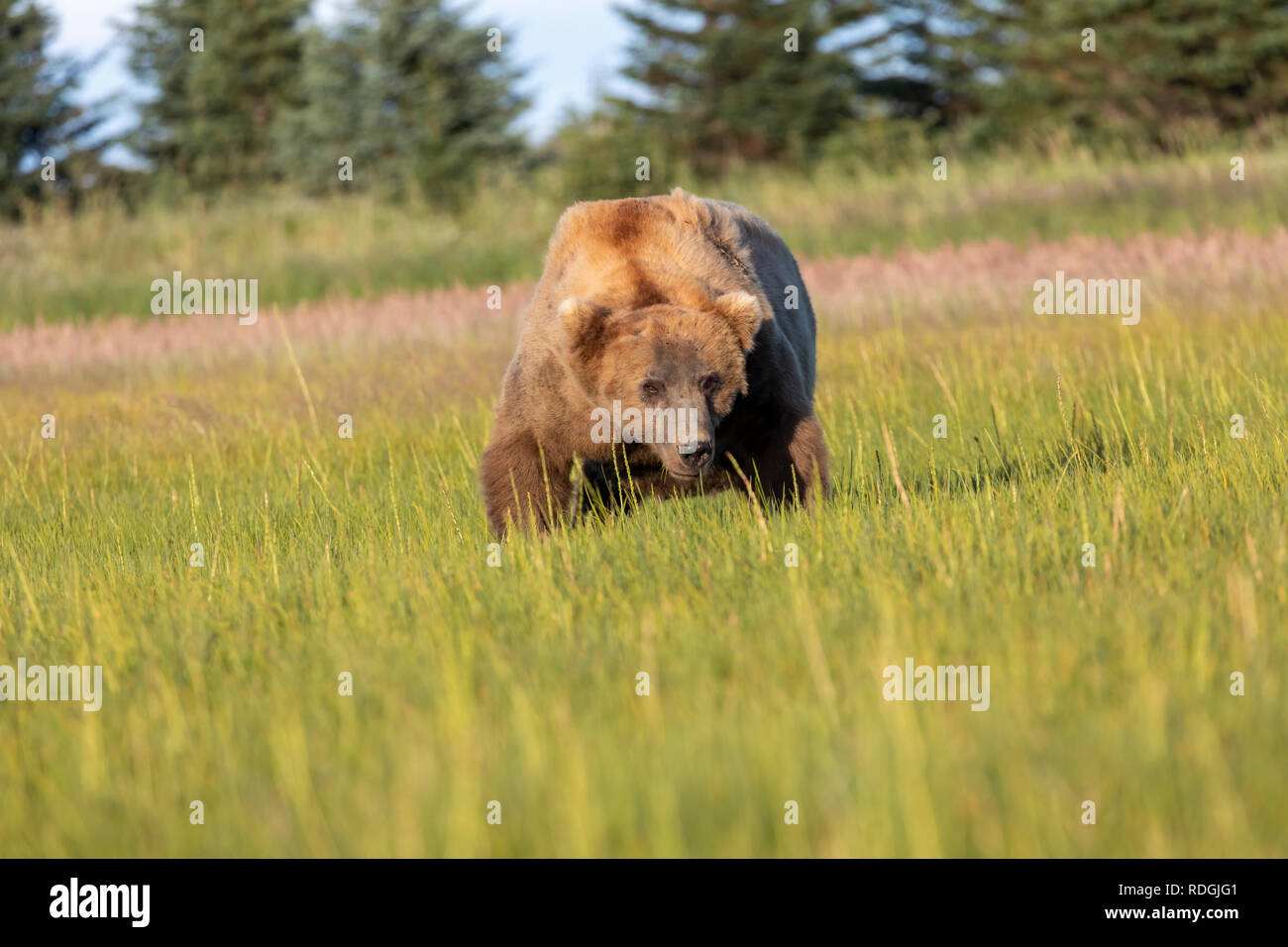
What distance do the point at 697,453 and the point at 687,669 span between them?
1.90m

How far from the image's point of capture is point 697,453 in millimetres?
5137

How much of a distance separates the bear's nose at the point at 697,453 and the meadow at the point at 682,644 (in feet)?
0.80

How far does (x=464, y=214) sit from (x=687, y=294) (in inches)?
761

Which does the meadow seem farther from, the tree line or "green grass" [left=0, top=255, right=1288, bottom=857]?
the tree line

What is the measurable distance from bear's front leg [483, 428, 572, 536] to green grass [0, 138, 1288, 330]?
10.5 m

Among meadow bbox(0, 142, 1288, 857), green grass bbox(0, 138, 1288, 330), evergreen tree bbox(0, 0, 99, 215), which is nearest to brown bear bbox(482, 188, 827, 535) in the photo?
meadow bbox(0, 142, 1288, 857)

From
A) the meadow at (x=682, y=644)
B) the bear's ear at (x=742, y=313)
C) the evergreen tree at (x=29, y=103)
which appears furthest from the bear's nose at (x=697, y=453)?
the evergreen tree at (x=29, y=103)

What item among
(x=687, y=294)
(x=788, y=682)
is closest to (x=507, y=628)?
(x=788, y=682)

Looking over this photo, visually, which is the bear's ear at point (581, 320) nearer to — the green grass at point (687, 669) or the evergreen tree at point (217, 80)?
the green grass at point (687, 669)

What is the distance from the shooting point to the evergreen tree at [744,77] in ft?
118

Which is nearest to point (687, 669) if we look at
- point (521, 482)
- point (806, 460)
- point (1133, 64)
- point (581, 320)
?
point (581, 320)

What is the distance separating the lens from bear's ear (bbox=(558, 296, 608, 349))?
5.44 m

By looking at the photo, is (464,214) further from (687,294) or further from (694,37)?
(687,294)

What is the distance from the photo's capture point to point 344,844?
8.38 feet
